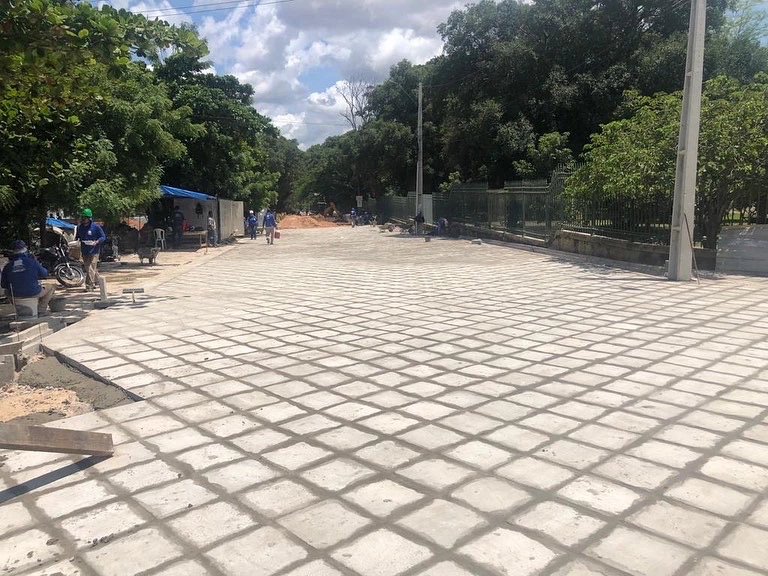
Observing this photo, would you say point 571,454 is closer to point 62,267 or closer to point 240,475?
point 240,475

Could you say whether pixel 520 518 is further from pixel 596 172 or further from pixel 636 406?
pixel 596 172

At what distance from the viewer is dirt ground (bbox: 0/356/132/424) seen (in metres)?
4.95

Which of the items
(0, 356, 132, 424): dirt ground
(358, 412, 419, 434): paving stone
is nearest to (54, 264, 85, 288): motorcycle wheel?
(0, 356, 132, 424): dirt ground

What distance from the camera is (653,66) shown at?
21906 millimetres

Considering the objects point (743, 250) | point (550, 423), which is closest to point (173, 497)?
point (550, 423)

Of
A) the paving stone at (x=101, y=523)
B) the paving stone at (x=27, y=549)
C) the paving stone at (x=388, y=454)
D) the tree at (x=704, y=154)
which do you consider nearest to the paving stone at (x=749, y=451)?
the paving stone at (x=388, y=454)

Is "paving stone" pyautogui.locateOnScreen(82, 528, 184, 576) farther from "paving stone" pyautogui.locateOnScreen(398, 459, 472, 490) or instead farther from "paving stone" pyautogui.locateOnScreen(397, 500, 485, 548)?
"paving stone" pyautogui.locateOnScreen(398, 459, 472, 490)

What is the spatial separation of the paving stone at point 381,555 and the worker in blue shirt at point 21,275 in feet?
22.4

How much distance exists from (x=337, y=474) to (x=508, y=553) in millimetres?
1201

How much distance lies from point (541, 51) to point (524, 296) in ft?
60.8

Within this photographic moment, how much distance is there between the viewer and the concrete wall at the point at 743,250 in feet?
41.8

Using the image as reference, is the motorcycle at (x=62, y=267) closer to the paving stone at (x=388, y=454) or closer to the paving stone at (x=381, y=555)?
the paving stone at (x=388, y=454)

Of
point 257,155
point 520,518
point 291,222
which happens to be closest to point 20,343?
point 520,518

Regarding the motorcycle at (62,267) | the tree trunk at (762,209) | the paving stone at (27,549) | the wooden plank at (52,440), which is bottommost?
the paving stone at (27,549)
